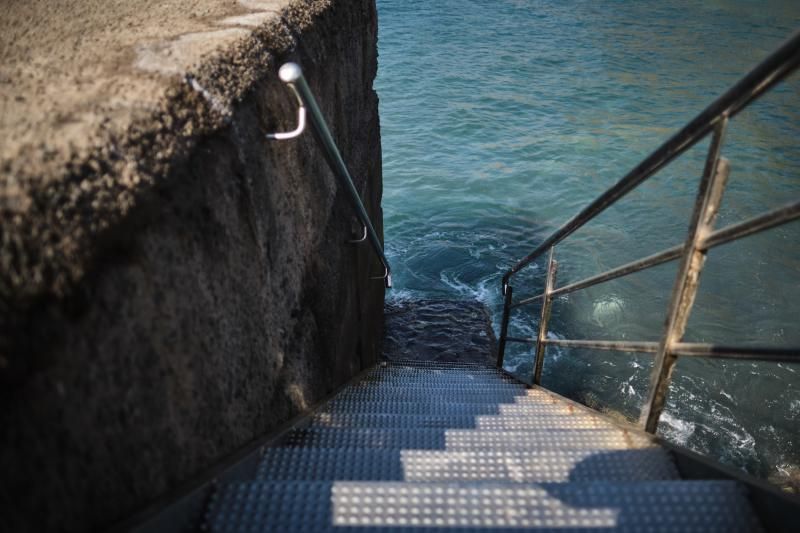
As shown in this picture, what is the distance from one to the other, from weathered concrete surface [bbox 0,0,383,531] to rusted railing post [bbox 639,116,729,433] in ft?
4.90

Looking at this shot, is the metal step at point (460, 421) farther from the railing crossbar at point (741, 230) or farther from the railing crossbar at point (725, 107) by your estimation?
the railing crossbar at point (725, 107)

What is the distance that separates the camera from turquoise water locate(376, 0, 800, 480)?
5.62 m

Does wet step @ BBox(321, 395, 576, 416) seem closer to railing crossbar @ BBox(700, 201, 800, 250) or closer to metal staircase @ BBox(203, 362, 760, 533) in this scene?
metal staircase @ BBox(203, 362, 760, 533)

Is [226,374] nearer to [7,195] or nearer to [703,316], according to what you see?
[7,195]

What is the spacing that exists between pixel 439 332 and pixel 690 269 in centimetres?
478

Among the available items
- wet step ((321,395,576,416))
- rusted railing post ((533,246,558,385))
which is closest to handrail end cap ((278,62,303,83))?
wet step ((321,395,576,416))

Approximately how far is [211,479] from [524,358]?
17.4ft

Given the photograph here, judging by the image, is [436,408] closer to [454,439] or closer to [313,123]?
[454,439]

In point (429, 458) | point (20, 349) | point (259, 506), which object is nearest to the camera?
point (20, 349)

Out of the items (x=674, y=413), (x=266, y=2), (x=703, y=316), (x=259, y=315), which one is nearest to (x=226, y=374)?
(x=259, y=315)

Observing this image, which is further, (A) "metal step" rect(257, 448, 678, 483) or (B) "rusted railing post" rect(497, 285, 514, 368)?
(B) "rusted railing post" rect(497, 285, 514, 368)

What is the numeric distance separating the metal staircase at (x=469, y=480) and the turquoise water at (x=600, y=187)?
135 inches

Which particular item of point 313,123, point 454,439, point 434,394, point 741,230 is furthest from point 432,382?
point 741,230

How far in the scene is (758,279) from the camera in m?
7.21
